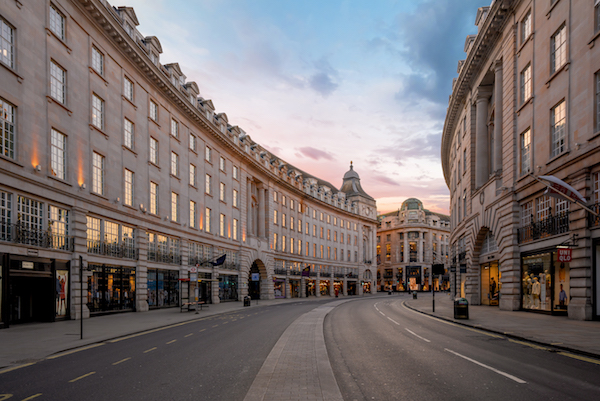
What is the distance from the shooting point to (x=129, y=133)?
121 ft

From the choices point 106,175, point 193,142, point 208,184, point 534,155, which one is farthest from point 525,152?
point 208,184

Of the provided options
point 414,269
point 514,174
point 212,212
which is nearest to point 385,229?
point 414,269

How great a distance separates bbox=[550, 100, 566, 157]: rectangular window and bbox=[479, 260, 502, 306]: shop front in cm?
1429

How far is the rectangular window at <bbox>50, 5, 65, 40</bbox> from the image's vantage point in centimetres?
2725

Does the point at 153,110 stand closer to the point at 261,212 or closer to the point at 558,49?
the point at 261,212

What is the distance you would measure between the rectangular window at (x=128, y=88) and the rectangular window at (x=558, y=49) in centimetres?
2938

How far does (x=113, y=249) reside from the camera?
33.1 metres

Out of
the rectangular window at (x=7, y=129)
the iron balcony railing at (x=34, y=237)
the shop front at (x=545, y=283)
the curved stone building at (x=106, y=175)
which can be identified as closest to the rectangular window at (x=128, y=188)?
the curved stone building at (x=106, y=175)

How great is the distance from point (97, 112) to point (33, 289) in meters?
12.5

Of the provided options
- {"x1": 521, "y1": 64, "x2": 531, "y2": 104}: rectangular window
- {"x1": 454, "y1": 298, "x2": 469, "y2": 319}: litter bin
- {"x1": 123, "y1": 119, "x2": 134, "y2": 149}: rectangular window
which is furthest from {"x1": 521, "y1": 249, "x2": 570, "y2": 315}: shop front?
{"x1": 123, "y1": 119, "x2": 134, "y2": 149}: rectangular window

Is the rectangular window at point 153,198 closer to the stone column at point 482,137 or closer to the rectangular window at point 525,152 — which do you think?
the stone column at point 482,137

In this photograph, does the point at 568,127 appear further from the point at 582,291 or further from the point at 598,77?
the point at 582,291

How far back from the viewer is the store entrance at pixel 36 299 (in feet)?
82.4

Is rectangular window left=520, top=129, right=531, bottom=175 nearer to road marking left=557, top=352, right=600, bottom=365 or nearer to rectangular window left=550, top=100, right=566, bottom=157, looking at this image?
rectangular window left=550, top=100, right=566, bottom=157
